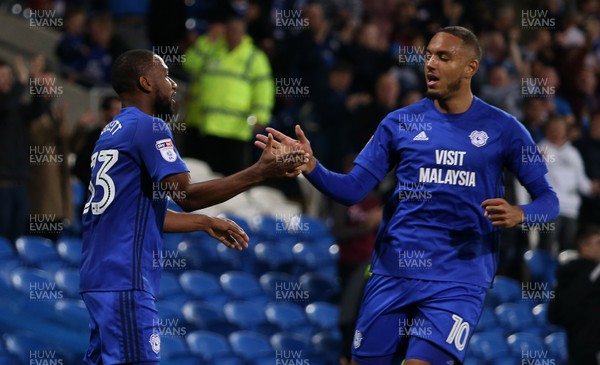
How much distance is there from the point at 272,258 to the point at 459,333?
18.9 ft

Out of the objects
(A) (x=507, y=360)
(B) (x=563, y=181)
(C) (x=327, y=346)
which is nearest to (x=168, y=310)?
(C) (x=327, y=346)

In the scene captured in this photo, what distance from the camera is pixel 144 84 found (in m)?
5.22

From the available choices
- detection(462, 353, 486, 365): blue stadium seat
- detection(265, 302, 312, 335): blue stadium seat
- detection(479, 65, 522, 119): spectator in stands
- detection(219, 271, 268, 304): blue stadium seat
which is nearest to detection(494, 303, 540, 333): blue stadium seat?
detection(462, 353, 486, 365): blue stadium seat

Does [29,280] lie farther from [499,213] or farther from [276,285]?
[499,213]

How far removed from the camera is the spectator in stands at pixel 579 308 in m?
9.17

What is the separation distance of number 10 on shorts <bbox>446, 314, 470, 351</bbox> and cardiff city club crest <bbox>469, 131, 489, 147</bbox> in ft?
2.81

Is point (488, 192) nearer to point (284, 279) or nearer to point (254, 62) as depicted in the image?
point (284, 279)

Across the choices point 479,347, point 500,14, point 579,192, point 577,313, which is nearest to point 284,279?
point 479,347

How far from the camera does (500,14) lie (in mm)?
15203

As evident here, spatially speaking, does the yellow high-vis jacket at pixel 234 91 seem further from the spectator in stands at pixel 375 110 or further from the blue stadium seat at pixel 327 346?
the blue stadium seat at pixel 327 346

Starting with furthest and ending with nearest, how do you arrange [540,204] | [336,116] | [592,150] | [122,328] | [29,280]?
[336,116], [592,150], [29,280], [540,204], [122,328]

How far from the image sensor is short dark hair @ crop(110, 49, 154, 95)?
17.1 feet

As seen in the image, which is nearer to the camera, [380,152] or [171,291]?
[380,152]

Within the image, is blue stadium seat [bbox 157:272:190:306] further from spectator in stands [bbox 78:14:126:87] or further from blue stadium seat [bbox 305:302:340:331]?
spectator in stands [bbox 78:14:126:87]
